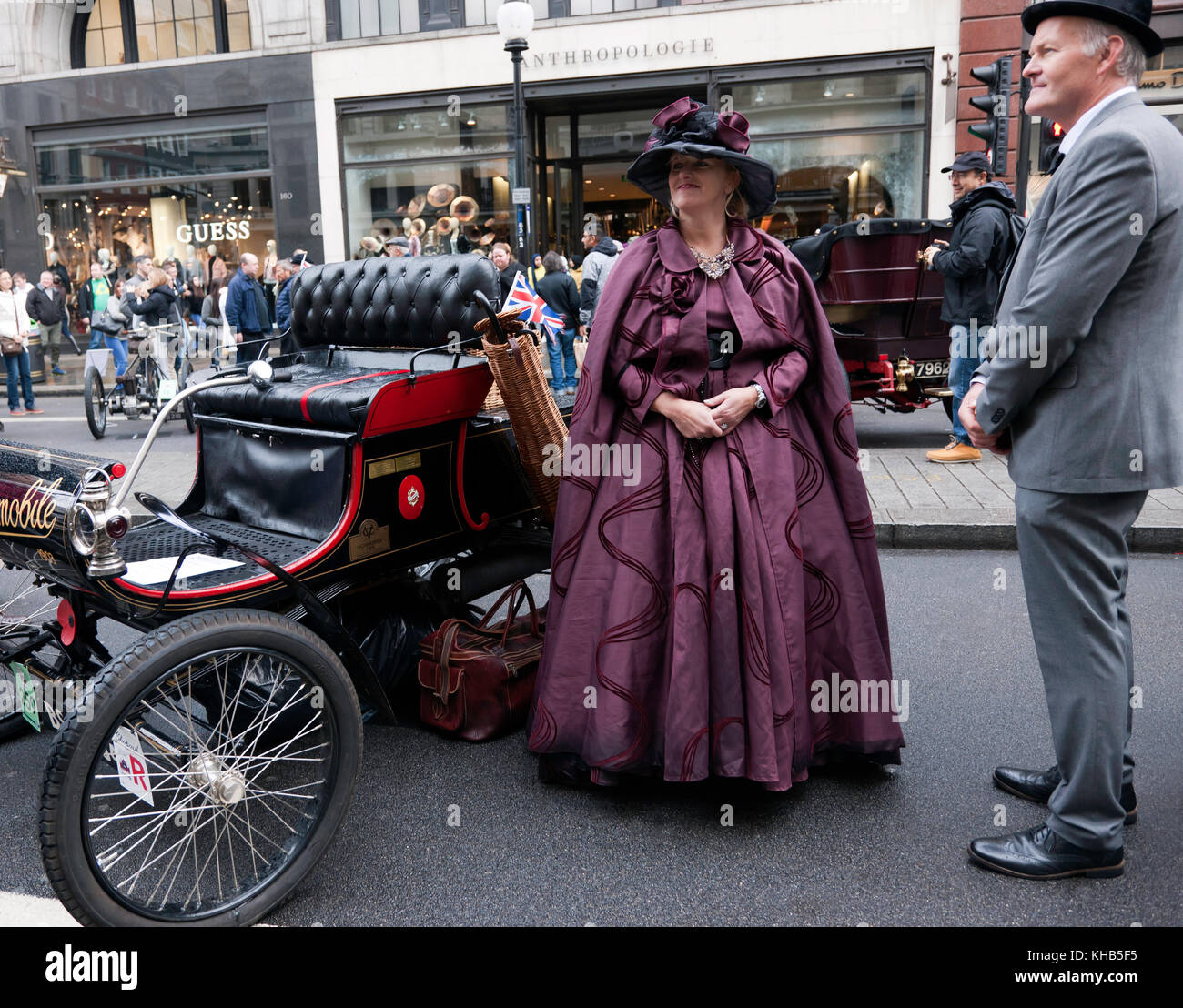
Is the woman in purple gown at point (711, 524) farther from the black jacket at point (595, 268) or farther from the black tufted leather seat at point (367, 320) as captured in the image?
the black jacket at point (595, 268)

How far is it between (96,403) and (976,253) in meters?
8.51

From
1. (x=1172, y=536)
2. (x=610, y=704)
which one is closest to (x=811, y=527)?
(x=610, y=704)

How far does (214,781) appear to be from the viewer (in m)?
2.50

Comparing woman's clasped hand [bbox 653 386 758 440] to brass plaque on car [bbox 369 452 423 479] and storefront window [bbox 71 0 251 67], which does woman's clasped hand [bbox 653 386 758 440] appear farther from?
storefront window [bbox 71 0 251 67]

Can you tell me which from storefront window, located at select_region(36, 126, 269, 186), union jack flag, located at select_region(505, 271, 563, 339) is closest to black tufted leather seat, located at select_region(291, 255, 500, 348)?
union jack flag, located at select_region(505, 271, 563, 339)

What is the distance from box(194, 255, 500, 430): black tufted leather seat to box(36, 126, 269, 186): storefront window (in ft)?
46.4

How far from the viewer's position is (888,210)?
50.8 ft

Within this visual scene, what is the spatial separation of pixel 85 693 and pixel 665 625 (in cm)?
147

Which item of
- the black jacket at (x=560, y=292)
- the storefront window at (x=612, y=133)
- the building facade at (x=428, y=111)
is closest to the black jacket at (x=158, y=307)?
the black jacket at (x=560, y=292)

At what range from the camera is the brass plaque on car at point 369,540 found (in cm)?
317

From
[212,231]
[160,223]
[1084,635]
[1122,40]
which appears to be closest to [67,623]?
[1084,635]

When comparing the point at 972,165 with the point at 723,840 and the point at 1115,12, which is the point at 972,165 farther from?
the point at 723,840

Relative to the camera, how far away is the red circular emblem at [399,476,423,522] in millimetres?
3309

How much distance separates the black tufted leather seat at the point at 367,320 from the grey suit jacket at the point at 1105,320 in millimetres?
1867
